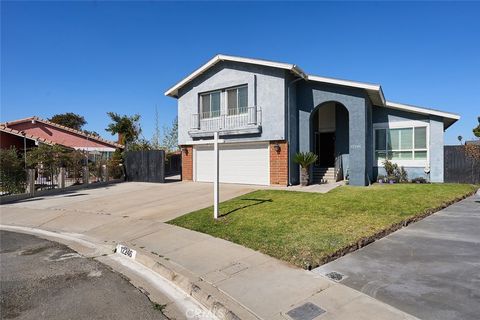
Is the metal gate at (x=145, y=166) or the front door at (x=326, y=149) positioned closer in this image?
the front door at (x=326, y=149)

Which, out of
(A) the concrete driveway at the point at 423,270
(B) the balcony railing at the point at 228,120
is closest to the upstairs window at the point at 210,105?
(B) the balcony railing at the point at 228,120

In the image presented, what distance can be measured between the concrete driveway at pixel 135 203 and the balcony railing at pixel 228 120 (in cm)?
400

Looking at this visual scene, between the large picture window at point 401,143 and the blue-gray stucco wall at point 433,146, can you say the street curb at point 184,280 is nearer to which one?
the large picture window at point 401,143

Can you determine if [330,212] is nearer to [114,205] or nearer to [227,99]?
[114,205]

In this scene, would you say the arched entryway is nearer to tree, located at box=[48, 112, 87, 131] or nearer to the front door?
the front door

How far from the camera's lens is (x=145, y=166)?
2150 cm

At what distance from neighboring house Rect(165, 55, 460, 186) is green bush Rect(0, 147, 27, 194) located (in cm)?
875

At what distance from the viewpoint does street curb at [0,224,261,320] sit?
421cm

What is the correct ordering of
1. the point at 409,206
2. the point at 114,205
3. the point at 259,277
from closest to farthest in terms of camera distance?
the point at 259,277
the point at 409,206
the point at 114,205

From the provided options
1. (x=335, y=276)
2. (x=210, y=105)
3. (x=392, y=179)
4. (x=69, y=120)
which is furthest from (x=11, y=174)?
(x=69, y=120)

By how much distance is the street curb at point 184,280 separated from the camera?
4.21 meters

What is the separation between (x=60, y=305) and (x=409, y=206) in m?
9.31

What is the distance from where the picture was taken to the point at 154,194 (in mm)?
15469

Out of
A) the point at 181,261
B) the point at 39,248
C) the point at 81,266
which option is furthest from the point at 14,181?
the point at 181,261
